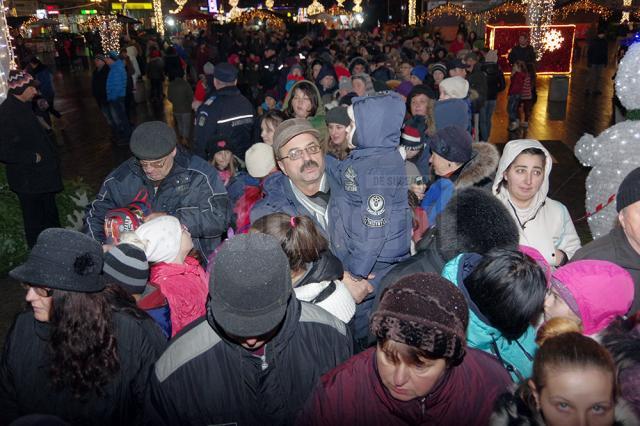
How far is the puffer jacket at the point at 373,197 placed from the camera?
A: 10.3 ft

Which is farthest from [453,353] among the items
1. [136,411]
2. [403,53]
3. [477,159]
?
[403,53]

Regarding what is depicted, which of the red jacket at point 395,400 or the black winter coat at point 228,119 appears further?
the black winter coat at point 228,119

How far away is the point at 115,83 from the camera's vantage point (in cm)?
1142

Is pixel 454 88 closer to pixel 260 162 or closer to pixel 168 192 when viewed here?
pixel 260 162

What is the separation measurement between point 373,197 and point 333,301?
76 cm

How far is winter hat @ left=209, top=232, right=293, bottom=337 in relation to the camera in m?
1.92

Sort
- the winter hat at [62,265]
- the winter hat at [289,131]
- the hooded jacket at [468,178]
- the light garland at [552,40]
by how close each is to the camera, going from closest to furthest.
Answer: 1. the winter hat at [62,265]
2. the winter hat at [289,131]
3. the hooded jacket at [468,178]
4. the light garland at [552,40]

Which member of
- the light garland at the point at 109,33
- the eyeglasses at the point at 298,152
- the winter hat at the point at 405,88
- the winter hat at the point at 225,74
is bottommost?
the winter hat at the point at 405,88

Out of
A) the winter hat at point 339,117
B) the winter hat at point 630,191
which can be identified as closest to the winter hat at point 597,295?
the winter hat at point 630,191

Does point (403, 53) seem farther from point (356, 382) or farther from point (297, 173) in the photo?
point (356, 382)

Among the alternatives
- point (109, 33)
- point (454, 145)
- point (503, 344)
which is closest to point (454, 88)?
point (454, 145)

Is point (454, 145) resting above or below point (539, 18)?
below

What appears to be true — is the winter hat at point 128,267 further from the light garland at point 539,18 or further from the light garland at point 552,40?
the light garland at point 552,40

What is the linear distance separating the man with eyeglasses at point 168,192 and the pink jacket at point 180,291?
2.66 feet
